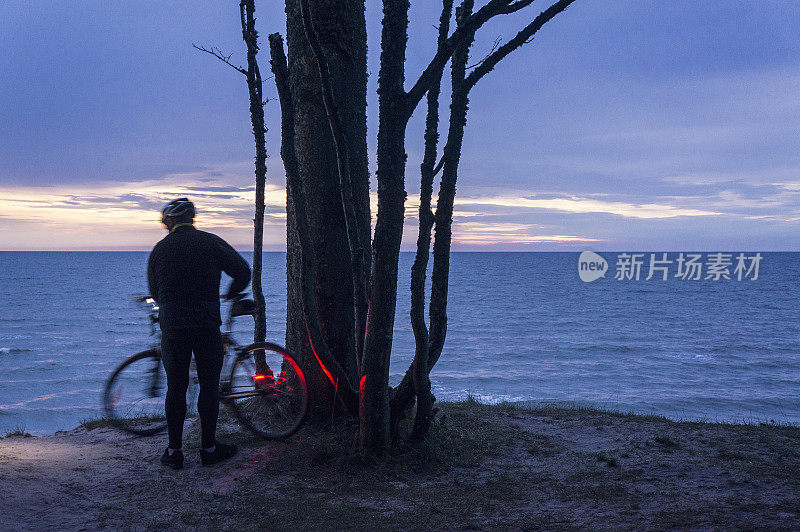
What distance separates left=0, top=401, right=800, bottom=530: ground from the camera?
3662mm

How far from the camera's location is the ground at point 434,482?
3.66 metres

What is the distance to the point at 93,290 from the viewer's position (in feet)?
252

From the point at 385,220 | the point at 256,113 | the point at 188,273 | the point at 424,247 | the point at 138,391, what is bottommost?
the point at 138,391

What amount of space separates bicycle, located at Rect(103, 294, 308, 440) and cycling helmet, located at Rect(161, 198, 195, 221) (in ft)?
3.04

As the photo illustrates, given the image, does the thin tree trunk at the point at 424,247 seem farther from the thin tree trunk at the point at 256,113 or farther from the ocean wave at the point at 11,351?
the ocean wave at the point at 11,351

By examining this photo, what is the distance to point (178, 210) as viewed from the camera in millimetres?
4668

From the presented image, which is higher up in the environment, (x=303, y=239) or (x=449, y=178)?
(x=449, y=178)

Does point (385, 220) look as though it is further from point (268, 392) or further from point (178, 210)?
point (268, 392)

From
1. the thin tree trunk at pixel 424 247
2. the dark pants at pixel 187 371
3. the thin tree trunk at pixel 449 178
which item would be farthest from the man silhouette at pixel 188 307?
the thin tree trunk at pixel 449 178

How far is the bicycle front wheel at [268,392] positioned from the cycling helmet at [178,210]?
144cm

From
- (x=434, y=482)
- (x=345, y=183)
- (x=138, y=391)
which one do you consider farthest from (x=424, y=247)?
(x=138, y=391)

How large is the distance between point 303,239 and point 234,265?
2.51 ft

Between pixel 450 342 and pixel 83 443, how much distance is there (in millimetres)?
30454

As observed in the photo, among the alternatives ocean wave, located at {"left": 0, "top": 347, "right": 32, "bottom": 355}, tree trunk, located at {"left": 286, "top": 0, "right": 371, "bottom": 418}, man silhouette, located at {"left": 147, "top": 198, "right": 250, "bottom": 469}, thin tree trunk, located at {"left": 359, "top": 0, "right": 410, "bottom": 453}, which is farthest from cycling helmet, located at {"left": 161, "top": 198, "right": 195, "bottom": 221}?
ocean wave, located at {"left": 0, "top": 347, "right": 32, "bottom": 355}
